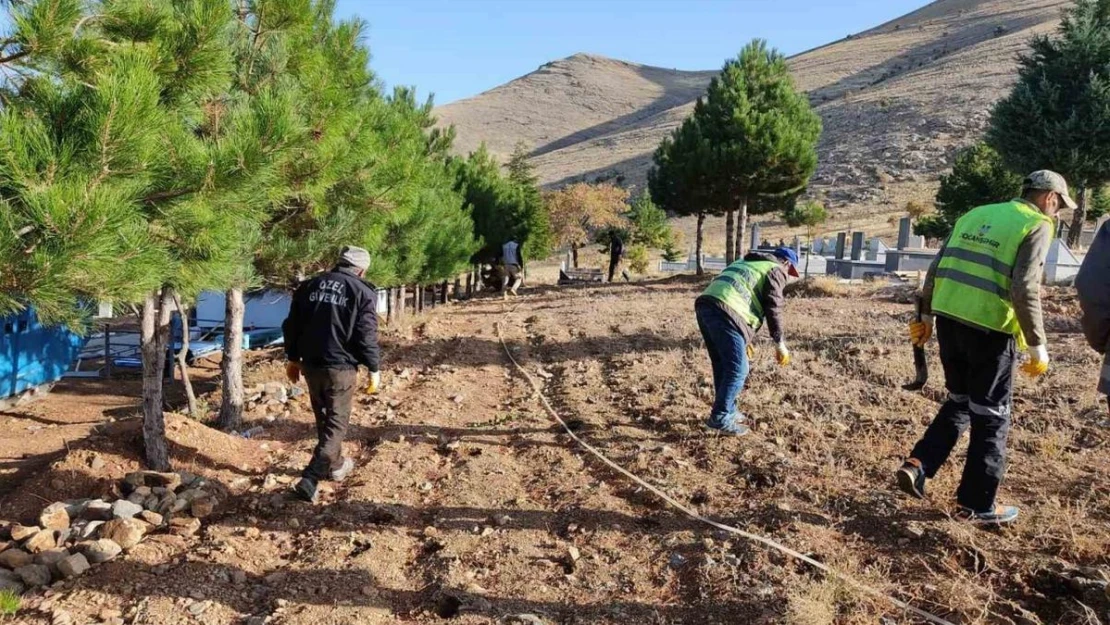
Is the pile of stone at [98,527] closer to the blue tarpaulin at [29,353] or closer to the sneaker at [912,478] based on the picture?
the sneaker at [912,478]

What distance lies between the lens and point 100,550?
3609 mm

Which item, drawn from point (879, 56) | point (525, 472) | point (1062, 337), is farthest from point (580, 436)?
point (879, 56)

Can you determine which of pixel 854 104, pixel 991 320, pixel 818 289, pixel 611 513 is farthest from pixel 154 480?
pixel 854 104

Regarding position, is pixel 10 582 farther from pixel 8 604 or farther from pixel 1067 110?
pixel 1067 110

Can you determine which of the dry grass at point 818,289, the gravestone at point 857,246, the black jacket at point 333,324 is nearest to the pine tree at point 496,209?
the dry grass at point 818,289

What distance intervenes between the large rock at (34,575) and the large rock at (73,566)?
0.06 m

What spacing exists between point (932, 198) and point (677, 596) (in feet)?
146

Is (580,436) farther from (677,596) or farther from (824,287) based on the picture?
(824,287)

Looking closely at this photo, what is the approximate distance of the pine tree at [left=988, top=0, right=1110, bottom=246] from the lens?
689 inches

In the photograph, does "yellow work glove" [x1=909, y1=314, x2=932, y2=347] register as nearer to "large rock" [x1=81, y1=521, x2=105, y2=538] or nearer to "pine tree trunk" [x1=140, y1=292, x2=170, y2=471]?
"large rock" [x1=81, y1=521, x2=105, y2=538]

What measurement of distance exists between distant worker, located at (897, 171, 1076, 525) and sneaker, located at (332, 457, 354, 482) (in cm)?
342

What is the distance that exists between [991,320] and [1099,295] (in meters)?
0.49

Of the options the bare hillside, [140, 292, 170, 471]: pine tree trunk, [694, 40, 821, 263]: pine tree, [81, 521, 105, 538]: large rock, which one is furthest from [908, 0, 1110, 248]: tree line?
the bare hillside

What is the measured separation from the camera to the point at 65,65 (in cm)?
337
